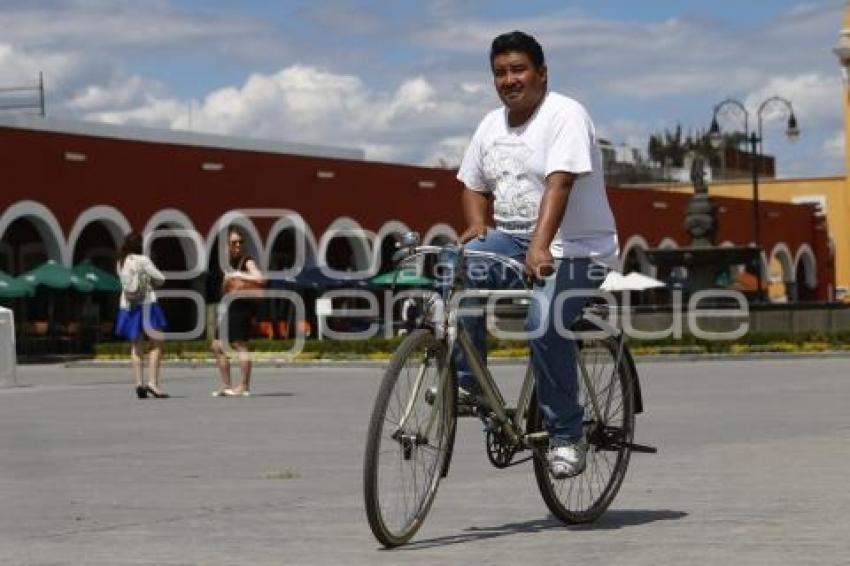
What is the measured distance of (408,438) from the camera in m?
7.06

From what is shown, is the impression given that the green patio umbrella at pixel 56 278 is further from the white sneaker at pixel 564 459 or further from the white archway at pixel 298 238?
the white sneaker at pixel 564 459

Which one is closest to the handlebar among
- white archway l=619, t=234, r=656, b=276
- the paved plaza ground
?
the paved plaza ground

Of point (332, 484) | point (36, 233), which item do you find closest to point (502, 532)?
point (332, 484)

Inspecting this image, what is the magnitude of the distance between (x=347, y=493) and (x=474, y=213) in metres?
2.11

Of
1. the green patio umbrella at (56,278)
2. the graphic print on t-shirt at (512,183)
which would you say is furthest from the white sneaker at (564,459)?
the green patio umbrella at (56,278)

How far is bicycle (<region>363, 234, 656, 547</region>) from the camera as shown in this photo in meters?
6.97

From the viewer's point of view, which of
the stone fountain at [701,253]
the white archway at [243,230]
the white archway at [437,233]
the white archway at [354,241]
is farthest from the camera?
the white archway at [437,233]

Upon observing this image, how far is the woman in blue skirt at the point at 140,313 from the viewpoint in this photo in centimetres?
1992

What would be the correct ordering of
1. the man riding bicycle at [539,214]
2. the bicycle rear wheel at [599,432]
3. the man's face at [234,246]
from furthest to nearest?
1. the man's face at [234,246]
2. the bicycle rear wheel at [599,432]
3. the man riding bicycle at [539,214]

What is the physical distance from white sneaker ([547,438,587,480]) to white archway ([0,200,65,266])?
34.3 meters

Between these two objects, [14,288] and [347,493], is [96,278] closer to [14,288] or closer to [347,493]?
[14,288]

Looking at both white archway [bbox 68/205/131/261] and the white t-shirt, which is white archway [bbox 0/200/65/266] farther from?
the white t-shirt

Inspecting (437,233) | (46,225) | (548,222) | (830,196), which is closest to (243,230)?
(46,225)

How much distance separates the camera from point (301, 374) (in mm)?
27500
